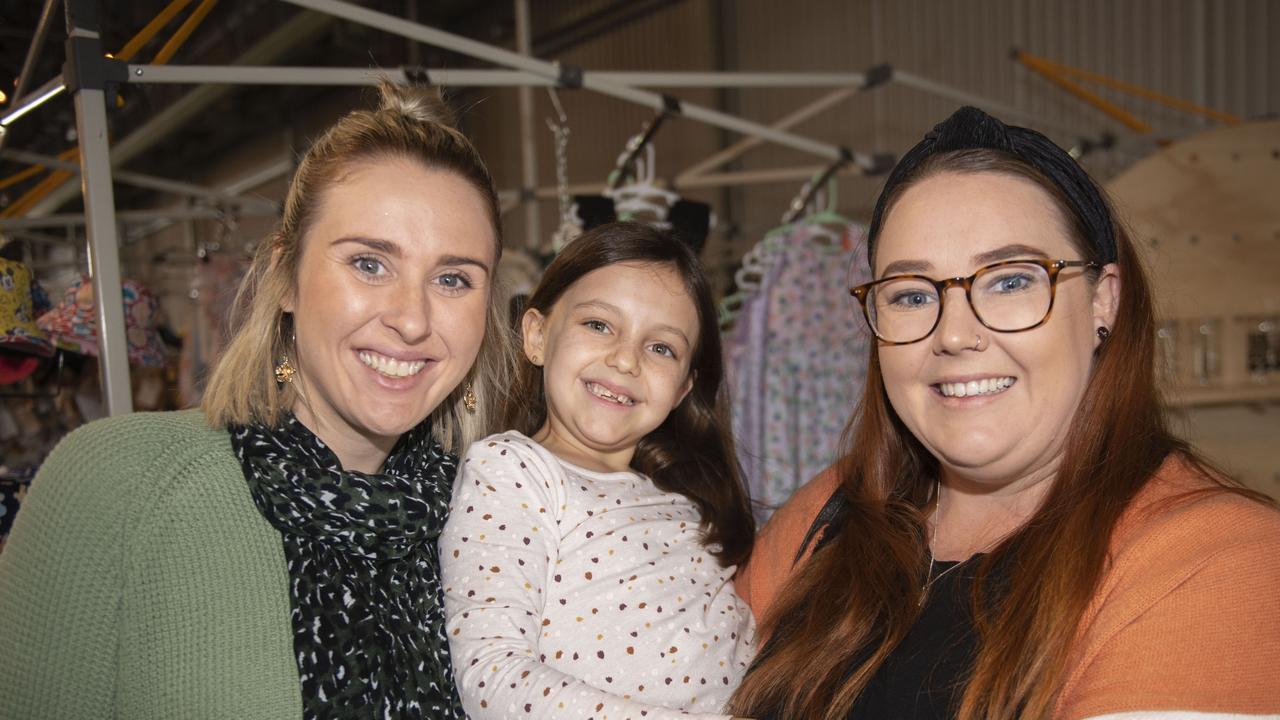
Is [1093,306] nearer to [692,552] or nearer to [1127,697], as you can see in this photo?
[1127,697]

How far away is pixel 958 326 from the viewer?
1.43m

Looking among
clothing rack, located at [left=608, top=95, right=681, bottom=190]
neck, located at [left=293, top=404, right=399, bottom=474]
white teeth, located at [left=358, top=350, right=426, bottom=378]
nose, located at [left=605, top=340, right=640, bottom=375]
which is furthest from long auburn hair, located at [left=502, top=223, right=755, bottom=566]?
clothing rack, located at [left=608, top=95, right=681, bottom=190]

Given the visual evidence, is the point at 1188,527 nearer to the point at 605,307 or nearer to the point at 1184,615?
the point at 1184,615

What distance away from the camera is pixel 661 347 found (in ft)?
6.77

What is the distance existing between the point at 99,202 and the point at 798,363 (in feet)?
8.39

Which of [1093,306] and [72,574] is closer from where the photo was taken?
[72,574]

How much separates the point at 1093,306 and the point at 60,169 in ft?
12.7

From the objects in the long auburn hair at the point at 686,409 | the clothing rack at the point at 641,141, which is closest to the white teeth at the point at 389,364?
the long auburn hair at the point at 686,409

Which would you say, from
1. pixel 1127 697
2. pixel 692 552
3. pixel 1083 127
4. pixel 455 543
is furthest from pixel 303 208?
pixel 1083 127

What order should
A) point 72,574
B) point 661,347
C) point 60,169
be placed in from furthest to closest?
point 60,169 → point 661,347 → point 72,574

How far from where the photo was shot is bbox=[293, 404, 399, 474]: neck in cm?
162

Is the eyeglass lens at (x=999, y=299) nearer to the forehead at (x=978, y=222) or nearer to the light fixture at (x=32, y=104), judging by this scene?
the forehead at (x=978, y=222)

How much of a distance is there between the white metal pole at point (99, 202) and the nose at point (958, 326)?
1.70 meters

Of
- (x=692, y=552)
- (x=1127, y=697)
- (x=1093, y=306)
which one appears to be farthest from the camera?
(x=692, y=552)
